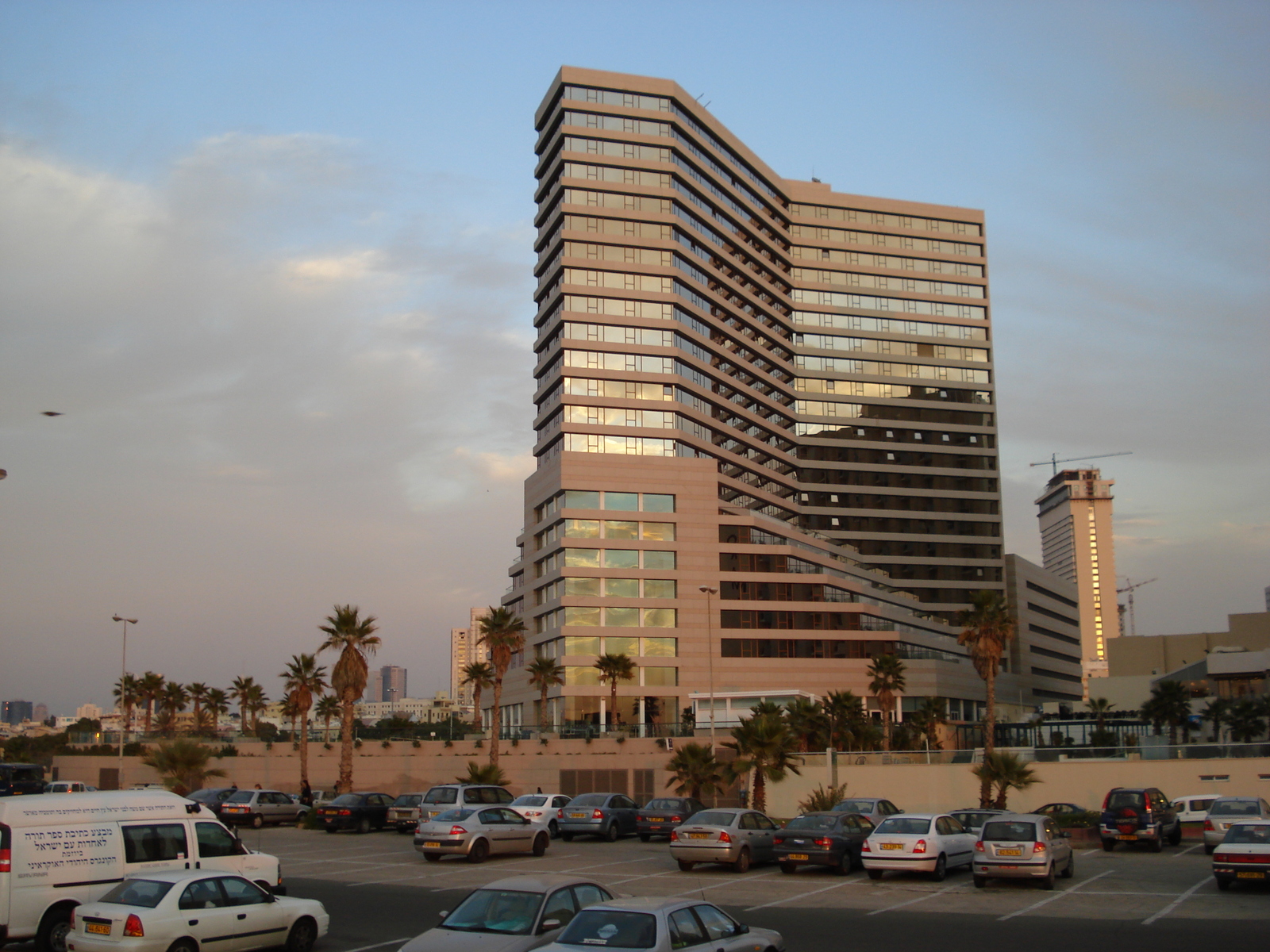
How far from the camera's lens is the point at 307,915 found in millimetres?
16391

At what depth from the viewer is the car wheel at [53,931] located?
52.0 feet

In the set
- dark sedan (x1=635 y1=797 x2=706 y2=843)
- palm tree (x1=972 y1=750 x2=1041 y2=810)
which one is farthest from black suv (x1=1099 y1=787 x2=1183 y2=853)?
dark sedan (x1=635 y1=797 x2=706 y2=843)

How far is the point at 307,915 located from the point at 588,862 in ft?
49.3

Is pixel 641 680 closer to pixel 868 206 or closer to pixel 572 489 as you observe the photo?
pixel 572 489

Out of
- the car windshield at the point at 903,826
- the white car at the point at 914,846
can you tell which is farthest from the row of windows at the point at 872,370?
the car windshield at the point at 903,826

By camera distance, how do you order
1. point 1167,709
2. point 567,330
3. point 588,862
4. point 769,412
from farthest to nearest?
1. point 769,412
2. point 567,330
3. point 1167,709
4. point 588,862

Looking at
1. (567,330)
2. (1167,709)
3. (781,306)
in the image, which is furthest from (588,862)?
(781,306)

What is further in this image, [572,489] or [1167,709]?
[572,489]

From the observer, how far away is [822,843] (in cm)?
2725

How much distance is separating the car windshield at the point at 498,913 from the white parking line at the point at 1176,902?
12.5 meters

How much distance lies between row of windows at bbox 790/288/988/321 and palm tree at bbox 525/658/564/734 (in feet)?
194

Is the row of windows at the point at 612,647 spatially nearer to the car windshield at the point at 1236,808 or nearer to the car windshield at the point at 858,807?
the car windshield at the point at 858,807

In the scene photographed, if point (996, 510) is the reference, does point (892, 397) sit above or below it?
above

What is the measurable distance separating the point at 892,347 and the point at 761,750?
308ft
